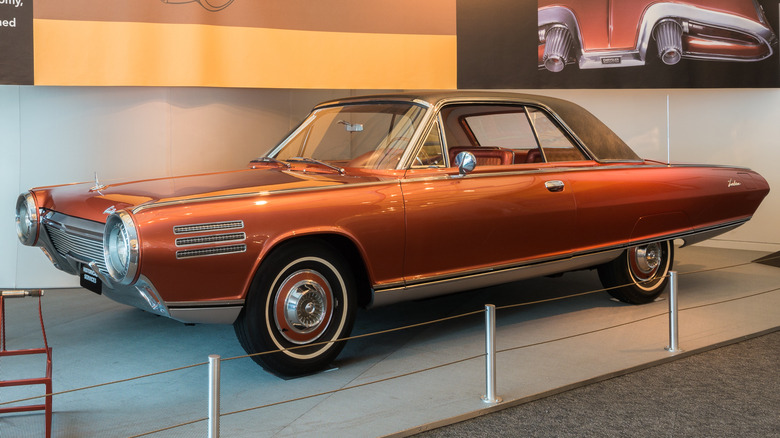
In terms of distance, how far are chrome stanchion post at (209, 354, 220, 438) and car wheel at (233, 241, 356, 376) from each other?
98 centimetres

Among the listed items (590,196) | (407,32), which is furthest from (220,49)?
(590,196)

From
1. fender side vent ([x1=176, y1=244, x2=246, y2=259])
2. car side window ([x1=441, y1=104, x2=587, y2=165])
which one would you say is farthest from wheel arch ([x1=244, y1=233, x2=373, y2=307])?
car side window ([x1=441, y1=104, x2=587, y2=165])

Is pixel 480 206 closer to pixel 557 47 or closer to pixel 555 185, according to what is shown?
pixel 555 185

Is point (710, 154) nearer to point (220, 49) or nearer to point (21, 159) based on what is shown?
point (220, 49)

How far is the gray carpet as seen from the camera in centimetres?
309

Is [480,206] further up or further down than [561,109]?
further down

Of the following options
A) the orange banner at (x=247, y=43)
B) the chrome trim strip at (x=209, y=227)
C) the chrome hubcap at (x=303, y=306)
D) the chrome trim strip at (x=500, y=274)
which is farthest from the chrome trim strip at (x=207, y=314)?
the orange banner at (x=247, y=43)

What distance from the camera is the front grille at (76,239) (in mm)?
3562

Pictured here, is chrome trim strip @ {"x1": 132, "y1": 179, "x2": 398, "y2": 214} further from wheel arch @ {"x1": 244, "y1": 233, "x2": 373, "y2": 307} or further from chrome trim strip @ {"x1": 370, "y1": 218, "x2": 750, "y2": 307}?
chrome trim strip @ {"x1": 370, "y1": 218, "x2": 750, "y2": 307}

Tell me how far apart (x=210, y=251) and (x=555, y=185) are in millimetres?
2221

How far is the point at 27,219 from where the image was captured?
4.11 metres

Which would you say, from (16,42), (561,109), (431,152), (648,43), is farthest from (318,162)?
(648,43)

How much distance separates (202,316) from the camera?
3.37 m

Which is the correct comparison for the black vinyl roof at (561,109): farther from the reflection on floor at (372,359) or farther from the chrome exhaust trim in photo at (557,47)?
the chrome exhaust trim in photo at (557,47)
